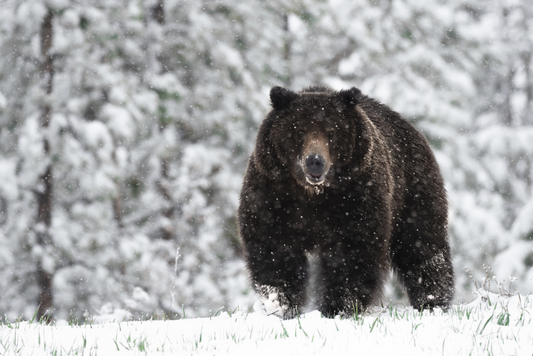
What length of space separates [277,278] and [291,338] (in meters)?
1.52

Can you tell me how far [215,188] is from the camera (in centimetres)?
1311

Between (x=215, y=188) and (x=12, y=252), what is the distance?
4.38 meters

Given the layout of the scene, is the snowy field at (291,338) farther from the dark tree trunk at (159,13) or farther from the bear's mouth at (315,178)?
the dark tree trunk at (159,13)

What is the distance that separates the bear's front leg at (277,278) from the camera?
4902mm

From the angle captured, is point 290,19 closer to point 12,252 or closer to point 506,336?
point 12,252

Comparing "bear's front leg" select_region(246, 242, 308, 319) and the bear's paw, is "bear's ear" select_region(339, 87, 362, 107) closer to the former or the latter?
"bear's front leg" select_region(246, 242, 308, 319)

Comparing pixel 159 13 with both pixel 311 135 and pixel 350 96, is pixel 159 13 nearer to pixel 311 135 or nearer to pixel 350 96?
pixel 350 96

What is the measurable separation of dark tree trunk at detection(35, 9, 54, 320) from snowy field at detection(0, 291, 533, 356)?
25.1 feet

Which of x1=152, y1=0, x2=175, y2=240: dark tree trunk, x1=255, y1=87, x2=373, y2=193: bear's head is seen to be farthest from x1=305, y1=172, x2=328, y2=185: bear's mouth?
x1=152, y1=0, x2=175, y2=240: dark tree trunk

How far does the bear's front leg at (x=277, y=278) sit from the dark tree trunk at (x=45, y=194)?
7633 millimetres

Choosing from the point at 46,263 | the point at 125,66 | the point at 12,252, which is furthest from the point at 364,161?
the point at 125,66

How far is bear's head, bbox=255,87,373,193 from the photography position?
505cm

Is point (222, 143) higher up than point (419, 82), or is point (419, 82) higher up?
point (419, 82)

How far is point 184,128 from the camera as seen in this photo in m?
13.6
